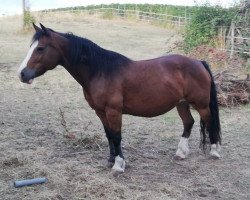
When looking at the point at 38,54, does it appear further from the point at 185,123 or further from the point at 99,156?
the point at 185,123

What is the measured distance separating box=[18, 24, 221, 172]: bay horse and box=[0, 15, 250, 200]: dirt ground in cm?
42

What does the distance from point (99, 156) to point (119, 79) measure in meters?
1.33

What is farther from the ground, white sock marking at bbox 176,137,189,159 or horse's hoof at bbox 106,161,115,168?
white sock marking at bbox 176,137,189,159

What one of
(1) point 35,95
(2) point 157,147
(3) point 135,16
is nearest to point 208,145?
(2) point 157,147

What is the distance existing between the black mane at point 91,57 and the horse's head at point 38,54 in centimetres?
21

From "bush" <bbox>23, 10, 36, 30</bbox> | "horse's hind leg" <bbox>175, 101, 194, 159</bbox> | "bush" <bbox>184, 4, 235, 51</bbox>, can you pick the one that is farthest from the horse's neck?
"bush" <bbox>23, 10, 36, 30</bbox>

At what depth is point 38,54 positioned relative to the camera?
4.29 meters

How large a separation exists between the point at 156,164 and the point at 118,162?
0.58m

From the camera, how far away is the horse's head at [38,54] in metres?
4.27

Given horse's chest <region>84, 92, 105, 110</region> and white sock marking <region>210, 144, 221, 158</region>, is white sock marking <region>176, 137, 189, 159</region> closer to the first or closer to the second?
white sock marking <region>210, 144, 221, 158</region>

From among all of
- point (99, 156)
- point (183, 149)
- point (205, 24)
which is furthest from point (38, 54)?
point (205, 24)

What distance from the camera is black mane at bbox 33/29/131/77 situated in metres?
4.45

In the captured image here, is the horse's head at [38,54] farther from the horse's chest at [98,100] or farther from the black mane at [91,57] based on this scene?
the horse's chest at [98,100]

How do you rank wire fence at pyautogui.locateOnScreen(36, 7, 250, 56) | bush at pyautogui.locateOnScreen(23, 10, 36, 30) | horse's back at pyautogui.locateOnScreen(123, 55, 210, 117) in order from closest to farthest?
horse's back at pyautogui.locateOnScreen(123, 55, 210, 117), wire fence at pyautogui.locateOnScreen(36, 7, 250, 56), bush at pyautogui.locateOnScreen(23, 10, 36, 30)
